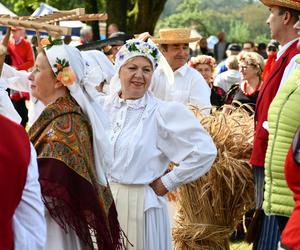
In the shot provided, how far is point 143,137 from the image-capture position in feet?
15.2

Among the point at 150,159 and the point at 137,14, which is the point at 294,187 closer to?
the point at 150,159

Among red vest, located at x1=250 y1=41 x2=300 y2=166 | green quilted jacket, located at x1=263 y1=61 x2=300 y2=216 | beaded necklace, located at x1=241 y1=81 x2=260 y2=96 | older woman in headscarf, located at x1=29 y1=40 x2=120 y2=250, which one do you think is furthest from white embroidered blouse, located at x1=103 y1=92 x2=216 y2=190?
beaded necklace, located at x1=241 y1=81 x2=260 y2=96

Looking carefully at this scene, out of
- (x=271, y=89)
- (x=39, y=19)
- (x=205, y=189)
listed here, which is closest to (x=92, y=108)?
(x=39, y=19)

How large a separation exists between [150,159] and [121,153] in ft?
0.56

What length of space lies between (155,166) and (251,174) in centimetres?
113

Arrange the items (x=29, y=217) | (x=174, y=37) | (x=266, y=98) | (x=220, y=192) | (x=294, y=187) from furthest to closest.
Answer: (x=174, y=37) → (x=220, y=192) → (x=266, y=98) → (x=294, y=187) → (x=29, y=217)

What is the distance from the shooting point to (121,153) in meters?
4.62

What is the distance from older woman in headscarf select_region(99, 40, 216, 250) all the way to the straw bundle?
914mm

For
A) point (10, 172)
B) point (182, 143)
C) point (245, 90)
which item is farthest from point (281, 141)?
point (245, 90)

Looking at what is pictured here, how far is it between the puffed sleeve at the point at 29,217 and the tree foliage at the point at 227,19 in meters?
50.4

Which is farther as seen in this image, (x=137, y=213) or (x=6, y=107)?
(x=6, y=107)

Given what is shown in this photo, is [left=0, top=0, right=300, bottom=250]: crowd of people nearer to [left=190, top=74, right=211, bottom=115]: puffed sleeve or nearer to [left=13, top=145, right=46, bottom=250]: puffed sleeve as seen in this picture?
[left=13, top=145, right=46, bottom=250]: puffed sleeve

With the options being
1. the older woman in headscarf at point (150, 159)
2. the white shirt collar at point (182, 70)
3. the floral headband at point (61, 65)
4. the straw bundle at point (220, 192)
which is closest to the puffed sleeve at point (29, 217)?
the floral headband at point (61, 65)

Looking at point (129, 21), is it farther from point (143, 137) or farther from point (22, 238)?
point (22, 238)
